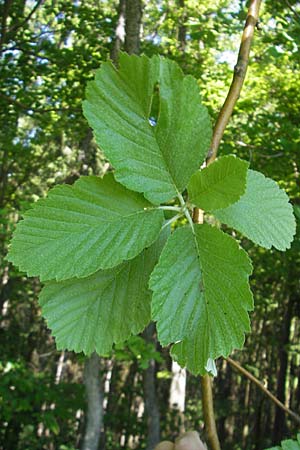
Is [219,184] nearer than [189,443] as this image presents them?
Yes

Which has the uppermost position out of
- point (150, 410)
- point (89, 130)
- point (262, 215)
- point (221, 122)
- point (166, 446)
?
point (89, 130)

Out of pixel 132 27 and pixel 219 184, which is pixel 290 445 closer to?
pixel 219 184

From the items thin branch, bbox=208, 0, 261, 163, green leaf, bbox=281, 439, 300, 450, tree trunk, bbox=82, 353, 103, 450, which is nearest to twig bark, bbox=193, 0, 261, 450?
thin branch, bbox=208, 0, 261, 163

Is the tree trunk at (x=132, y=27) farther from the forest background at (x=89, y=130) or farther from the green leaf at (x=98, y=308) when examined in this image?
the green leaf at (x=98, y=308)

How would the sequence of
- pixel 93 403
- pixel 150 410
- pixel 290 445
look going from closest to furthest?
pixel 290 445, pixel 93 403, pixel 150 410

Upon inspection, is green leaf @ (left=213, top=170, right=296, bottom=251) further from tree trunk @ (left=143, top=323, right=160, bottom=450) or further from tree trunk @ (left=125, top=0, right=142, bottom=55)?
tree trunk @ (left=143, top=323, right=160, bottom=450)

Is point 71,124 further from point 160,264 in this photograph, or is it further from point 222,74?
point 160,264

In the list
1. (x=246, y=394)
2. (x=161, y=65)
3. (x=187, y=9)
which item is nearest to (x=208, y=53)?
(x=187, y=9)

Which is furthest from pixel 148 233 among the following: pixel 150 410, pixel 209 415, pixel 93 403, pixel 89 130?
pixel 150 410
